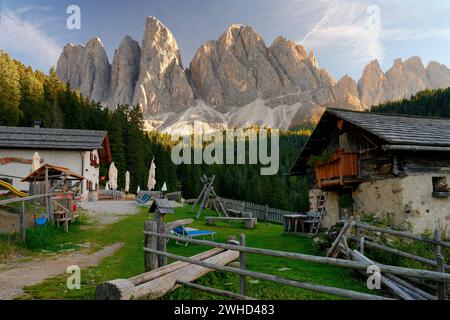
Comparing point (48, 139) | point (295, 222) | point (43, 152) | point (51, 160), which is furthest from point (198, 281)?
point (48, 139)

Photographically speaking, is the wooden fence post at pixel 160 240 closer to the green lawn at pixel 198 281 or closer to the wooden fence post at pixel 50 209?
the green lawn at pixel 198 281

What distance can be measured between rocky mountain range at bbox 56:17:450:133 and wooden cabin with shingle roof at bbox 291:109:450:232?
148 meters

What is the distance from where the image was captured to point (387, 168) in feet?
41.0

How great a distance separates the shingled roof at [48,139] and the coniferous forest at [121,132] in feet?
43.9

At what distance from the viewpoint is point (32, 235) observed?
35.7 ft

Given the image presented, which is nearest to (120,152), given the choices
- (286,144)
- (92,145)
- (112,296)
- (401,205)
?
(92,145)

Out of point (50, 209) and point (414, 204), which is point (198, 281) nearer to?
point (414, 204)

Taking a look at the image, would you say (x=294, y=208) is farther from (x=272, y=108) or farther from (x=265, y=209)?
(x=272, y=108)

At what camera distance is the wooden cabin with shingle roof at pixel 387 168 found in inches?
464

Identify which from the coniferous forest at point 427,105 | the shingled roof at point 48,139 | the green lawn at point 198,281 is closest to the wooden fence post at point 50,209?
the green lawn at point 198,281

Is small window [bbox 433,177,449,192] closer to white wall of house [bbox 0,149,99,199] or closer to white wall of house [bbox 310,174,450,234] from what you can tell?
white wall of house [bbox 310,174,450,234]

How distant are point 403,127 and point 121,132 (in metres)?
41.2

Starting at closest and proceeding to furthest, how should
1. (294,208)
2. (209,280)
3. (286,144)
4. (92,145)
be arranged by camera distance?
(209,280) < (92,145) < (294,208) < (286,144)
